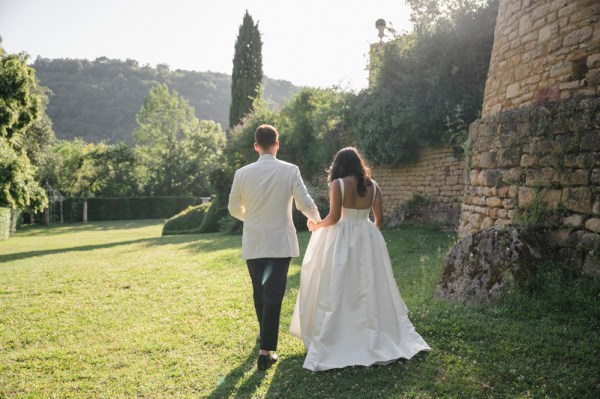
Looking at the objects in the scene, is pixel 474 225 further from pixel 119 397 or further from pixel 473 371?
pixel 119 397

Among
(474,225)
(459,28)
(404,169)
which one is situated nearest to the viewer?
(474,225)

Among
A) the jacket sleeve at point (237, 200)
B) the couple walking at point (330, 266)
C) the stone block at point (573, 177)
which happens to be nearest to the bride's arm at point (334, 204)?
the couple walking at point (330, 266)

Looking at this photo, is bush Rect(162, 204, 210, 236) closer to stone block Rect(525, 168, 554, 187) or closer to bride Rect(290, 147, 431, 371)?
stone block Rect(525, 168, 554, 187)

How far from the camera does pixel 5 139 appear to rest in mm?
15008

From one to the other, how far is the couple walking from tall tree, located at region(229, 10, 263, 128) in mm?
24326

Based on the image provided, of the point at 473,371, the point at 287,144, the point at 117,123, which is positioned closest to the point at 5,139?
the point at 287,144

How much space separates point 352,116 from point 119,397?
1212cm

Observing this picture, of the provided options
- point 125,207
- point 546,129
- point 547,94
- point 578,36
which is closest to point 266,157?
point 546,129

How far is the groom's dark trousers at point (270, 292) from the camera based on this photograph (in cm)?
367

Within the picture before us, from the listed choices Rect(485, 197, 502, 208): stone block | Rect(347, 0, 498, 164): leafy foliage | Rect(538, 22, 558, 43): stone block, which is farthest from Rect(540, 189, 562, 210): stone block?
Rect(347, 0, 498, 164): leafy foliage

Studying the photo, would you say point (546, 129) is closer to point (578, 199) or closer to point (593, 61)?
point (593, 61)

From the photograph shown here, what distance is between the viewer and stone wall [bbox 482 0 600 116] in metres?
5.16

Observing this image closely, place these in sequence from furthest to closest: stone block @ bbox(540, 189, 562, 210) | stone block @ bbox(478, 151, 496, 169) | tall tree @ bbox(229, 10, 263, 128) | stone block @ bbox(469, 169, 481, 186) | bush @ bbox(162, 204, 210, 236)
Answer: tall tree @ bbox(229, 10, 263, 128), bush @ bbox(162, 204, 210, 236), stone block @ bbox(469, 169, 481, 186), stone block @ bbox(478, 151, 496, 169), stone block @ bbox(540, 189, 562, 210)

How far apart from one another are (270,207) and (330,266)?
29.2 inches
